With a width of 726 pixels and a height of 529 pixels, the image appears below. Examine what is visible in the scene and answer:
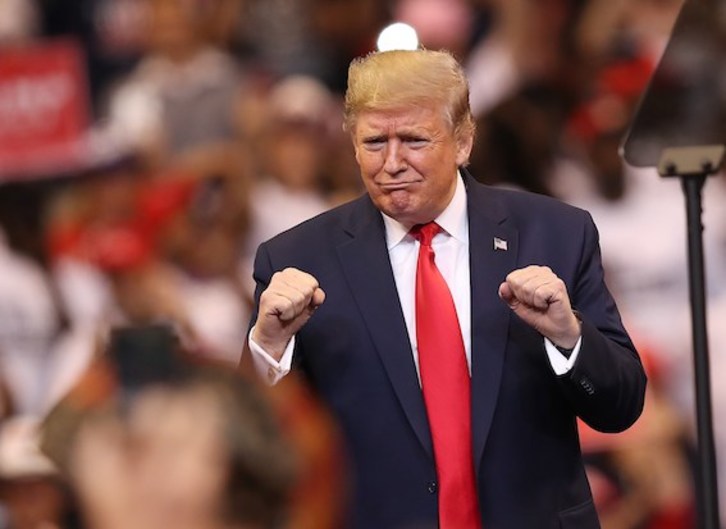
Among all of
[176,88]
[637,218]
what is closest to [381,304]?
[637,218]

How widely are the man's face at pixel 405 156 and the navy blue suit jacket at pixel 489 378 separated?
0.43 feet

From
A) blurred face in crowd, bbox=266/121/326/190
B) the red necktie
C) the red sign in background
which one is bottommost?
the red necktie

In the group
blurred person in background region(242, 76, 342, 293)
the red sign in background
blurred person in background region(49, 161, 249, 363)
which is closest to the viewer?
blurred person in background region(49, 161, 249, 363)

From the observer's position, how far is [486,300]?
3.08 m

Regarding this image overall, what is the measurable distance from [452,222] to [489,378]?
1.01 feet

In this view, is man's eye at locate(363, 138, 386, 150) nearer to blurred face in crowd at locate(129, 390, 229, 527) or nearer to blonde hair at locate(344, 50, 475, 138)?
blonde hair at locate(344, 50, 475, 138)

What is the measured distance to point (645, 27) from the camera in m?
6.25

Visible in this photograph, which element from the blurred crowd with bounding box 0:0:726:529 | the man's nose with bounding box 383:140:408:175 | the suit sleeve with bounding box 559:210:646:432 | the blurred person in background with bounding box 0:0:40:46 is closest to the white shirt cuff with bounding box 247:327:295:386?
the man's nose with bounding box 383:140:408:175

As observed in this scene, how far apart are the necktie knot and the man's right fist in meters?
0.26

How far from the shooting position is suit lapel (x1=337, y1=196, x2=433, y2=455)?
304cm

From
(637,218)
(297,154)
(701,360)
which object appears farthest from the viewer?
(297,154)

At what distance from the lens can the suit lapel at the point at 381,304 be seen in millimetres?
3037

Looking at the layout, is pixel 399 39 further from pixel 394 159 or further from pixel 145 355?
pixel 145 355

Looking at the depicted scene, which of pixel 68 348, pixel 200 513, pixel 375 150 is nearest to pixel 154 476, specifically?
pixel 200 513
